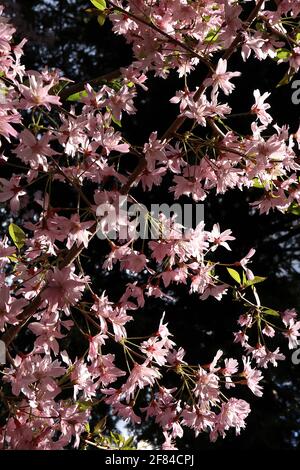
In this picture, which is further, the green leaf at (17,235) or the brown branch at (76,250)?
the green leaf at (17,235)

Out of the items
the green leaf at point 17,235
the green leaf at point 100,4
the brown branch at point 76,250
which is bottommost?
the green leaf at point 17,235

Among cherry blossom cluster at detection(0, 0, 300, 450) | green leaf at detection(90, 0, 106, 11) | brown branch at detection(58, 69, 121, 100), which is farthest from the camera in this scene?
brown branch at detection(58, 69, 121, 100)

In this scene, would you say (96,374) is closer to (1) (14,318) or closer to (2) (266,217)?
(1) (14,318)

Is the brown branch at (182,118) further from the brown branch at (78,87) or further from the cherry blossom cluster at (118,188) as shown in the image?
the brown branch at (78,87)

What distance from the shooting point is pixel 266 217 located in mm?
4527

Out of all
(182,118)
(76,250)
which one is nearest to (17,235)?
(76,250)

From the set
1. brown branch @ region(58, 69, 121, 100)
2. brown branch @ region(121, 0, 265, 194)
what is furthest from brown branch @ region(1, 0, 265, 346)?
brown branch @ region(58, 69, 121, 100)

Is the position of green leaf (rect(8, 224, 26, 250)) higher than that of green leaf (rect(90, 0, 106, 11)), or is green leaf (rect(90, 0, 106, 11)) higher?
green leaf (rect(90, 0, 106, 11))

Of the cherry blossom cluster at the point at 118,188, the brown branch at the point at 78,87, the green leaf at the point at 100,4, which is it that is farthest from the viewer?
the brown branch at the point at 78,87

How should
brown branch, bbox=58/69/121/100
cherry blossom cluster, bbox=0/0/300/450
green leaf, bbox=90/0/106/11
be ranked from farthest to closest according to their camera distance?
brown branch, bbox=58/69/121/100
green leaf, bbox=90/0/106/11
cherry blossom cluster, bbox=0/0/300/450

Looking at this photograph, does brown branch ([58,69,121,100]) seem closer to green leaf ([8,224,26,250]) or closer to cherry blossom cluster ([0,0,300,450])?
cherry blossom cluster ([0,0,300,450])

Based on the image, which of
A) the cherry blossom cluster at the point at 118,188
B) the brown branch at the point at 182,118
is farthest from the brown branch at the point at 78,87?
the brown branch at the point at 182,118

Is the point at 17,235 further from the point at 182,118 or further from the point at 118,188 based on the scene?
the point at 182,118

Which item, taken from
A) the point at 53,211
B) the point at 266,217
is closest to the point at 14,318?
the point at 53,211
